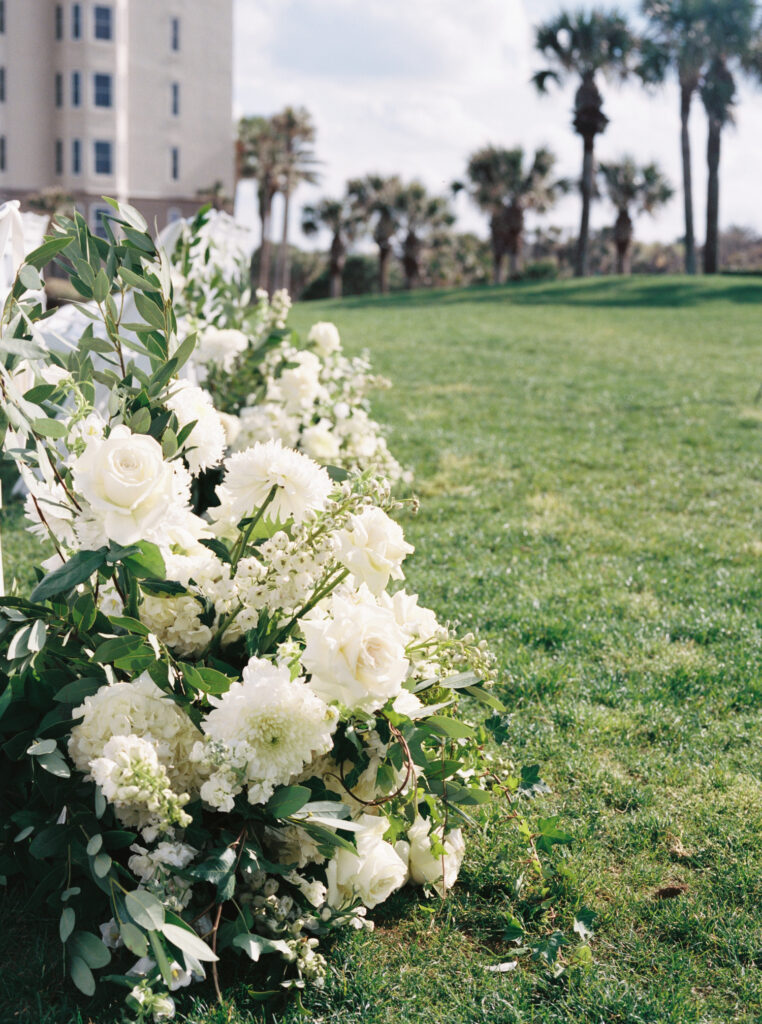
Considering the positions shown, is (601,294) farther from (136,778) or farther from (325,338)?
(136,778)

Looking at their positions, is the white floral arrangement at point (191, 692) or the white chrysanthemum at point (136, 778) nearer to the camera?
the white chrysanthemum at point (136, 778)

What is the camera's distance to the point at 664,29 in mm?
30031

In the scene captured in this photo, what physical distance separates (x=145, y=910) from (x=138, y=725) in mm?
401

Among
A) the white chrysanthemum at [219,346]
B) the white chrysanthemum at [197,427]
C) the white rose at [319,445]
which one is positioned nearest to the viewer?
the white chrysanthemum at [197,427]

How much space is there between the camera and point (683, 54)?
29031 mm

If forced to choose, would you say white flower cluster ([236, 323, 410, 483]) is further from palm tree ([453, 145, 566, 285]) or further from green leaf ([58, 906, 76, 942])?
palm tree ([453, 145, 566, 285])

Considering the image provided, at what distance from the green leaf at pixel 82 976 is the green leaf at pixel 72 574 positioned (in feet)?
2.46

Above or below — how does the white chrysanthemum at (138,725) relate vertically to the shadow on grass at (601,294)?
below

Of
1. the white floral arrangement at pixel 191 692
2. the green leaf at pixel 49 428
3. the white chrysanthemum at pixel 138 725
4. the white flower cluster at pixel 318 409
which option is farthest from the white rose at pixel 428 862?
the white flower cluster at pixel 318 409

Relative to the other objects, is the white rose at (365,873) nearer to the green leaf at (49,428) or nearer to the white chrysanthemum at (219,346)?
the green leaf at (49,428)

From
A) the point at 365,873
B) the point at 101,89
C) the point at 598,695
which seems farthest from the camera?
the point at 101,89

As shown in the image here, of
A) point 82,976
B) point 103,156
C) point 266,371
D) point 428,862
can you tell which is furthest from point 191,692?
point 103,156

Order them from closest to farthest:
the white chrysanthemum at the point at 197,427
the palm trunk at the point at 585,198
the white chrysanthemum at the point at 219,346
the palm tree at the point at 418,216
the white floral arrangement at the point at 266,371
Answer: the white chrysanthemum at the point at 197,427, the white floral arrangement at the point at 266,371, the white chrysanthemum at the point at 219,346, the palm trunk at the point at 585,198, the palm tree at the point at 418,216

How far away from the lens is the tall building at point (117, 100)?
1310 inches
